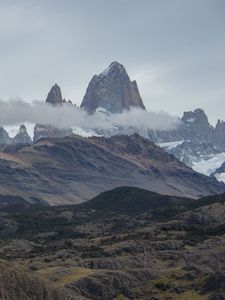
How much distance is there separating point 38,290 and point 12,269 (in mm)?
7914

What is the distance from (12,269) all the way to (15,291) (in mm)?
7638

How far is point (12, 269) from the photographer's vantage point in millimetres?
199500

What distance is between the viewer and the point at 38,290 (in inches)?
7864

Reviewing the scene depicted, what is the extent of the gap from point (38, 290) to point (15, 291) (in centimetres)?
806

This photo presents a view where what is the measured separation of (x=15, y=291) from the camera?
19325 centimetres
